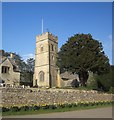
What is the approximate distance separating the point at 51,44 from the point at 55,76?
32.6 feet

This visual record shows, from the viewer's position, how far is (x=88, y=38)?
168 ft

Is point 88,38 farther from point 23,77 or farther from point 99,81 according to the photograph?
point 23,77

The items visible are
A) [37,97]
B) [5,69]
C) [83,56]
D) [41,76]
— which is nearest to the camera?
[37,97]

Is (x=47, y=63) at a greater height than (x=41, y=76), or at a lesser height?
greater

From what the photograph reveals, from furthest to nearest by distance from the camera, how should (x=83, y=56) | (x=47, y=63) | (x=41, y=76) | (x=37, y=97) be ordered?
1. (x=41, y=76)
2. (x=47, y=63)
3. (x=83, y=56)
4. (x=37, y=97)

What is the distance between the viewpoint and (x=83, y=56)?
155ft

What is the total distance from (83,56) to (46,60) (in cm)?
2608

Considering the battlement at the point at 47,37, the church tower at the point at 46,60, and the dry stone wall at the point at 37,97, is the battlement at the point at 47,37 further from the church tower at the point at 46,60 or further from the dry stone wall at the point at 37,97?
the dry stone wall at the point at 37,97

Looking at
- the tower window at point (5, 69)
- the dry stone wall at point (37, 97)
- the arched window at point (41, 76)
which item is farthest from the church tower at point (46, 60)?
the dry stone wall at point (37, 97)

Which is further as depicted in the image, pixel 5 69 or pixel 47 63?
pixel 47 63

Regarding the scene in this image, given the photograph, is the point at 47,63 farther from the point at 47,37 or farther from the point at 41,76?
the point at 47,37

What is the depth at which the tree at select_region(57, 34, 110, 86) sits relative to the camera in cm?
4719

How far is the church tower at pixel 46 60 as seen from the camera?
70750 mm

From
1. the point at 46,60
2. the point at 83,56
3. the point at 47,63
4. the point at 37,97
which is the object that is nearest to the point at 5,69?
the point at 83,56
